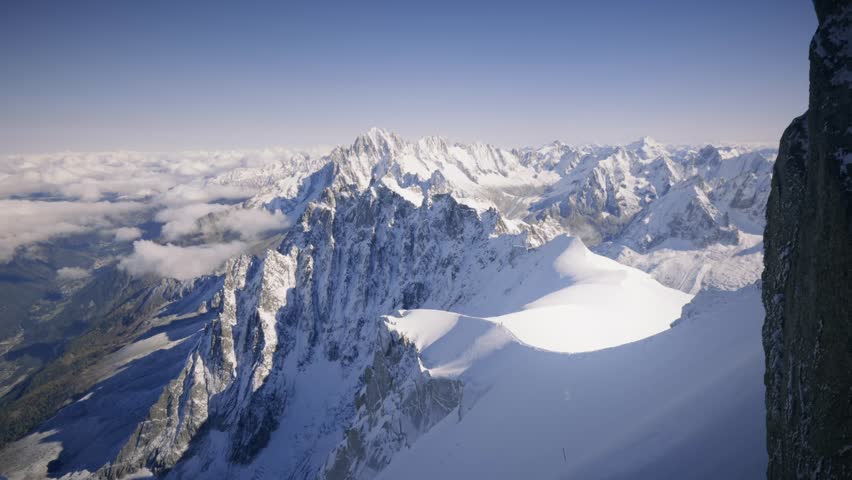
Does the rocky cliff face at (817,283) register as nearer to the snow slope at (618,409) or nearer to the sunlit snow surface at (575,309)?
the snow slope at (618,409)

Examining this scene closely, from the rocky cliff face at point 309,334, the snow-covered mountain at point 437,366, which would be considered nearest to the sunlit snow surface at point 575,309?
the snow-covered mountain at point 437,366

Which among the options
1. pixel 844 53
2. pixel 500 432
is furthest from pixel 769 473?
pixel 500 432

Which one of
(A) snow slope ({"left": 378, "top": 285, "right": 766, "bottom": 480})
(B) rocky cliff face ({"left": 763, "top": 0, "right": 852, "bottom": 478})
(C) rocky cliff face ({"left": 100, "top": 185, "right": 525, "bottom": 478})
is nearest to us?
(B) rocky cliff face ({"left": 763, "top": 0, "right": 852, "bottom": 478})

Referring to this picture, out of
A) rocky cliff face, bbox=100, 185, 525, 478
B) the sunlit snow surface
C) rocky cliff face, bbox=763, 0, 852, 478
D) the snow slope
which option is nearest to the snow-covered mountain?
the snow slope

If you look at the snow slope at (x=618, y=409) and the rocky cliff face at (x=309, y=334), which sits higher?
the snow slope at (x=618, y=409)

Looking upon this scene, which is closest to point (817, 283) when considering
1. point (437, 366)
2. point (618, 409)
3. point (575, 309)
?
point (618, 409)

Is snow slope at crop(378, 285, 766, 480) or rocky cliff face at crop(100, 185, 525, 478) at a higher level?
snow slope at crop(378, 285, 766, 480)

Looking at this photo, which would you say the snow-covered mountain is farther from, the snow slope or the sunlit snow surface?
the sunlit snow surface
